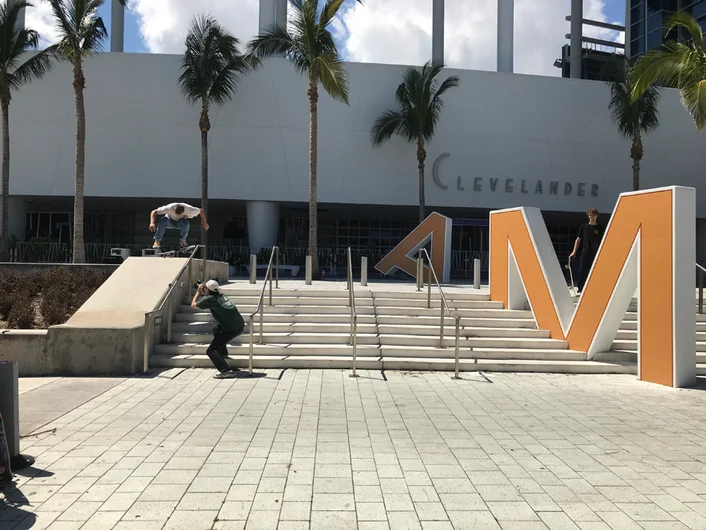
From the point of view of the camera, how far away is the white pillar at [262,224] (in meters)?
23.3

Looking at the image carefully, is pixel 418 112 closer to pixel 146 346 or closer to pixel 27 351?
pixel 146 346

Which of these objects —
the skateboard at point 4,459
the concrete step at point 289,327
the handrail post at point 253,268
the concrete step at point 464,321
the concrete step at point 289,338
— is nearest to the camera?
the skateboard at point 4,459

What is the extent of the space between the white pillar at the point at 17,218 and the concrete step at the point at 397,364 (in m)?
18.8

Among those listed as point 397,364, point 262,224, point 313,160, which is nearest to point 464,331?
point 397,364

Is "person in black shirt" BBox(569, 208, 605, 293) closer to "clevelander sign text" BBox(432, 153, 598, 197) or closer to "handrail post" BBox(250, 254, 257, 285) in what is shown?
"handrail post" BBox(250, 254, 257, 285)

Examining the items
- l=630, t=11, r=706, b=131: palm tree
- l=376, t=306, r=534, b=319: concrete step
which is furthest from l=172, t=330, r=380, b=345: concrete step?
l=630, t=11, r=706, b=131: palm tree

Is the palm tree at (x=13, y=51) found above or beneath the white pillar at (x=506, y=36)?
beneath

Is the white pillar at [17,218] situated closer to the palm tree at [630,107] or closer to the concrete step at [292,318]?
the concrete step at [292,318]

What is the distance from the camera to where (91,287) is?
36.9 feet

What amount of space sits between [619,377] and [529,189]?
17062mm

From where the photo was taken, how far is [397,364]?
877cm

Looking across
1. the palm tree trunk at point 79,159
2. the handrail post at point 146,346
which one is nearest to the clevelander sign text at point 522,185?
the palm tree trunk at point 79,159

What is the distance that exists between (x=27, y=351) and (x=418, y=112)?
17.2 meters

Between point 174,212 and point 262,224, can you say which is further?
point 262,224
